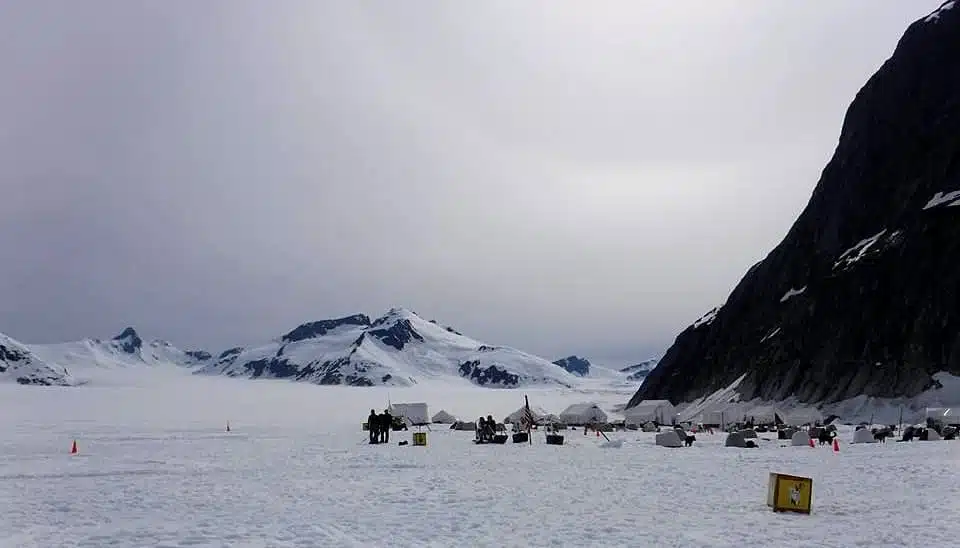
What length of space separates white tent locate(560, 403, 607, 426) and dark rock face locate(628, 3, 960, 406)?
16660 mm

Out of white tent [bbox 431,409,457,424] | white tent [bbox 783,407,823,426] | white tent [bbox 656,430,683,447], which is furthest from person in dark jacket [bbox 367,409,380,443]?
white tent [bbox 431,409,457,424]

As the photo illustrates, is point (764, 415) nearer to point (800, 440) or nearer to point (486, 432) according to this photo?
point (800, 440)

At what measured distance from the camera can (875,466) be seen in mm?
29266

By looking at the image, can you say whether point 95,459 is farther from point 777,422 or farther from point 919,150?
point 919,150

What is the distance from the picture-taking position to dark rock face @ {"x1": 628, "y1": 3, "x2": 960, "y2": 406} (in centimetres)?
7500

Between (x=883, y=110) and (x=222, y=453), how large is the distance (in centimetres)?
8318

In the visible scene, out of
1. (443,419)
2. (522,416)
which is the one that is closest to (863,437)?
(522,416)

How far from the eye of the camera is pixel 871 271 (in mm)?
82500

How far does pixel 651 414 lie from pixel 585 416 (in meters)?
6.40

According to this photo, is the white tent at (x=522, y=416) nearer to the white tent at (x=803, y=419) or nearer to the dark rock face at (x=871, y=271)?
the dark rock face at (x=871, y=271)

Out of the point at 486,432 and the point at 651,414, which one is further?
the point at 651,414

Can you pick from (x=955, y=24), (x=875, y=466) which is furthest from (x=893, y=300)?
(x=875, y=466)

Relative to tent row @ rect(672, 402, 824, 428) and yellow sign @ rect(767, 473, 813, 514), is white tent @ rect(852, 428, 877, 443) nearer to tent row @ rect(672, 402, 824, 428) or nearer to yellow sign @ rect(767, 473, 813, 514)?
tent row @ rect(672, 402, 824, 428)

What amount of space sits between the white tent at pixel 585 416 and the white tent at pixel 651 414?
2.42 metres
